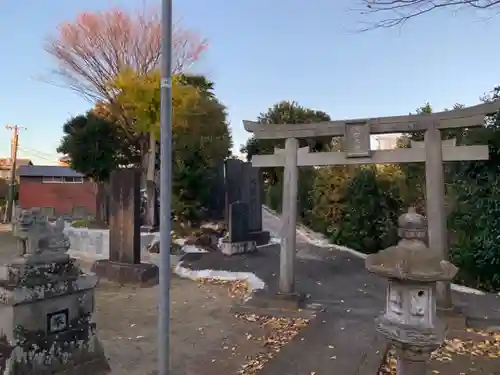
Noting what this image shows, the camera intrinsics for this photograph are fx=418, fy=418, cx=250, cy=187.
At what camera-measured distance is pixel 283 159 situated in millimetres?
7031

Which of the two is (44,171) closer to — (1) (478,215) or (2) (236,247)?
(2) (236,247)

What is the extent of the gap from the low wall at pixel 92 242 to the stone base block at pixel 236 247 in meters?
2.85

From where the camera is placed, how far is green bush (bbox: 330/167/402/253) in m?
12.2

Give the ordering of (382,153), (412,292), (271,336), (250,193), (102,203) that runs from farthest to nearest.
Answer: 1. (102,203)
2. (250,193)
3. (382,153)
4. (271,336)
5. (412,292)

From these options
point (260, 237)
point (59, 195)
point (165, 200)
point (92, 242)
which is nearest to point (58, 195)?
point (59, 195)

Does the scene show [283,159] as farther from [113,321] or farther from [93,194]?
[93,194]

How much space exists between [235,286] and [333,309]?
109 inches

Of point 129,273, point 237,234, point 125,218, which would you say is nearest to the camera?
point 129,273

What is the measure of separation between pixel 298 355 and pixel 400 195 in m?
8.85

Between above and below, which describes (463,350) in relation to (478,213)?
below

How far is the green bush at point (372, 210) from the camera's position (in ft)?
40.0

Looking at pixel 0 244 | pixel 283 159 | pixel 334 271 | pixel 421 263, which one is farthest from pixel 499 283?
pixel 0 244

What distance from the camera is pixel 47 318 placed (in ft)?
12.6

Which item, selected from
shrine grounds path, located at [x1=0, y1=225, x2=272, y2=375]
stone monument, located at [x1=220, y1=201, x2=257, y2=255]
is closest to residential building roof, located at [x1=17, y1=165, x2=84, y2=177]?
stone monument, located at [x1=220, y1=201, x2=257, y2=255]
